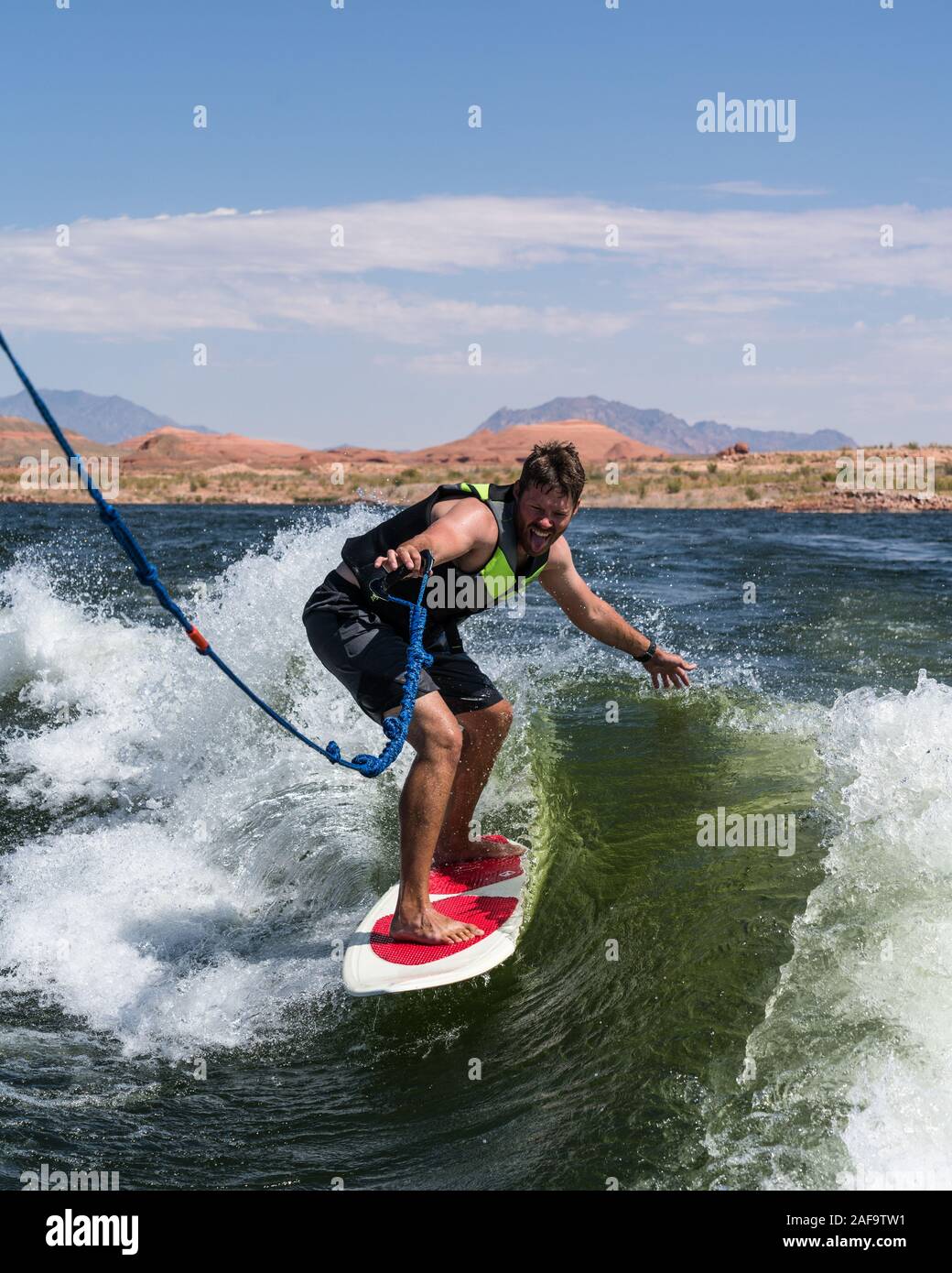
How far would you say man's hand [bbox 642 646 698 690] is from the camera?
523 centimetres

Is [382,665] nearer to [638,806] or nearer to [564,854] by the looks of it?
[564,854]

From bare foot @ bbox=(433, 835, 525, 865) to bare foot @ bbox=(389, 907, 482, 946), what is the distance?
0.71m

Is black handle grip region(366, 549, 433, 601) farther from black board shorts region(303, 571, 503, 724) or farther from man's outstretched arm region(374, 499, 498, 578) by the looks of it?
black board shorts region(303, 571, 503, 724)

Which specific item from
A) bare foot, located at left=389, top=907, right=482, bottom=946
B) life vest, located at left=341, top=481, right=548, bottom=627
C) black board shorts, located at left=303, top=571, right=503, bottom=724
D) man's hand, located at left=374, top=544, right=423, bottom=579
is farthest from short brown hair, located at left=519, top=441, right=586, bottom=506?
bare foot, located at left=389, top=907, right=482, bottom=946

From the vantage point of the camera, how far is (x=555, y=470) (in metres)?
4.27

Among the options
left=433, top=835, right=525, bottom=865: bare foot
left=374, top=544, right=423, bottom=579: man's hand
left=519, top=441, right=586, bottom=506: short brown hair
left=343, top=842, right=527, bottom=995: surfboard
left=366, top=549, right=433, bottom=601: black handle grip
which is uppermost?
left=519, top=441, right=586, bottom=506: short brown hair

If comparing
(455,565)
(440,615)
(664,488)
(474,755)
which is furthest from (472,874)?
(664,488)

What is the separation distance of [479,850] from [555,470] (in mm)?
1979

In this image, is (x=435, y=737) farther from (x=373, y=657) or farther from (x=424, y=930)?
(x=424, y=930)

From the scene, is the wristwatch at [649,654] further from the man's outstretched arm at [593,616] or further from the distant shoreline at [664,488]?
the distant shoreline at [664,488]

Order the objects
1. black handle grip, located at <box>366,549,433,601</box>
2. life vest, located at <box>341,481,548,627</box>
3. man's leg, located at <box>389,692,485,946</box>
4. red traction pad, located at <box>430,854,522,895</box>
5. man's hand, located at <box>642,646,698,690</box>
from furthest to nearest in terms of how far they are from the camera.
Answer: man's hand, located at <box>642,646,698,690</box> → red traction pad, located at <box>430,854,522,895</box> → life vest, located at <box>341,481,548,627</box> → man's leg, located at <box>389,692,485,946</box> → black handle grip, located at <box>366,549,433,601</box>

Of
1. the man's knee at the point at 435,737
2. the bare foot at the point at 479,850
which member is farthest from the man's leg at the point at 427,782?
the bare foot at the point at 479,850

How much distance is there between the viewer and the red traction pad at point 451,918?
4367 mm

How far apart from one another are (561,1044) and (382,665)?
1.56 m
